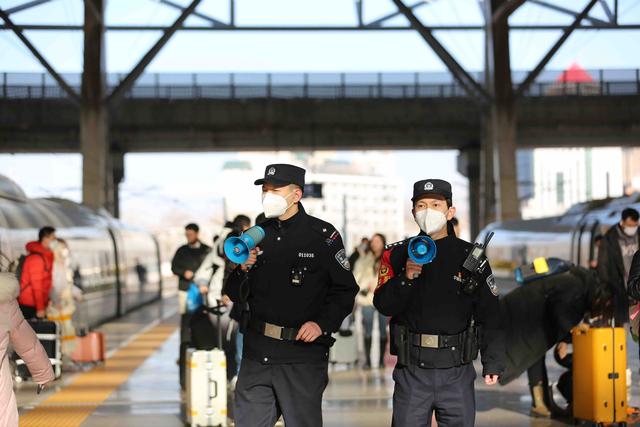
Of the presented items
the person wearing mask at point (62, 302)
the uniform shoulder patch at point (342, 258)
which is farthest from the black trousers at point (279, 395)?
the person wearing mask at point (62, 302)

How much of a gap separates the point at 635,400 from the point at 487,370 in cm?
569

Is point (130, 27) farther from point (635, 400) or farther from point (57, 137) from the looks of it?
point (635, 400)

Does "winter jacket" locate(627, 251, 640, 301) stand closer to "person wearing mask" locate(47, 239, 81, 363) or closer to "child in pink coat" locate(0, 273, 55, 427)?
"child in pink coat" locate(0, 273, 55, 427)

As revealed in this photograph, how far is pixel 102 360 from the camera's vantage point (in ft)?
53.1

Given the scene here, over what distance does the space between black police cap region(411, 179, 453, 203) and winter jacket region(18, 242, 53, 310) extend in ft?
27.7

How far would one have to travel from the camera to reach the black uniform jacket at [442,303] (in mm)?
A: 6531

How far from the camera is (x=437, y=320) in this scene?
6.60 meters

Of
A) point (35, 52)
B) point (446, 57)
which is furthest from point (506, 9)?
point (35, 52)

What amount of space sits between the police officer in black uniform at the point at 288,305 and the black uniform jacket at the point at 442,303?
0.25m

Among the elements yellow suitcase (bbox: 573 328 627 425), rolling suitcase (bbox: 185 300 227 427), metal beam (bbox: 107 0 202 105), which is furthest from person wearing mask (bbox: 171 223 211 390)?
metal beam (bbox: 107 0 202 105)

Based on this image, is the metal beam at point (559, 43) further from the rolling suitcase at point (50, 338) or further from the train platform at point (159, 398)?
the rolling suitcase at point (50, 338)

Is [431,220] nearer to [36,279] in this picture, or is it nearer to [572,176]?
[36,279]

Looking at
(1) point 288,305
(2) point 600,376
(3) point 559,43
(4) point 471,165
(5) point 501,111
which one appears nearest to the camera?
(1) point 288,305

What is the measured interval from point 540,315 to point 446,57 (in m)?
23.6
